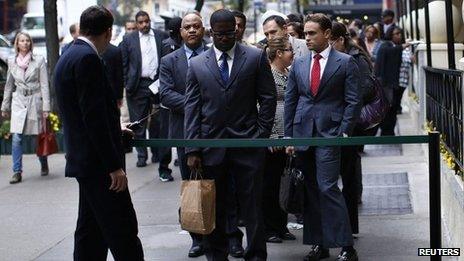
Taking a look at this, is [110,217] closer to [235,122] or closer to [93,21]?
[93,21]

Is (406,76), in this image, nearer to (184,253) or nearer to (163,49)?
(163,49)

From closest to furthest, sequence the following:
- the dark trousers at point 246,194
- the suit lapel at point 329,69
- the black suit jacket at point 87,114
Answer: the black suit jacket at point 87,114
the dark trousers at point 246,194
the suit lapel at point 329,69

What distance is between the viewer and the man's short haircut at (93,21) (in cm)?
693

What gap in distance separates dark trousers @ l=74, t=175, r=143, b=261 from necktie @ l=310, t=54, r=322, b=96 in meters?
2.14

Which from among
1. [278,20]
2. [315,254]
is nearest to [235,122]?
[315,254]

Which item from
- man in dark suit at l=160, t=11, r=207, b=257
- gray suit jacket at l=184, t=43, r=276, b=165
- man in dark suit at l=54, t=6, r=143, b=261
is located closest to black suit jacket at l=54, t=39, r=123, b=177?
man in dark suit at l=54, t=6, r=143, b=261

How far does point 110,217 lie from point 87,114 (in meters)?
0.68

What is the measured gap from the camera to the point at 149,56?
15.0 meters

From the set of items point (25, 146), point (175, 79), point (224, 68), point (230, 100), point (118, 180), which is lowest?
point (25, 146)

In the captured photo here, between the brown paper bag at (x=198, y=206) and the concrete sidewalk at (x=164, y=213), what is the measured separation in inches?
49.9

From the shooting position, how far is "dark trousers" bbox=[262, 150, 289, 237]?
959 cm

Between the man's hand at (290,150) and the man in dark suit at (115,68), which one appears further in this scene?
the man in dark suit at (115,68)

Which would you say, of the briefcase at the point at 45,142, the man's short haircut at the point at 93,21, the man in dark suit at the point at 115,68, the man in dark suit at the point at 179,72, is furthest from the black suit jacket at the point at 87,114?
the man in dark suit at the point at 115,68

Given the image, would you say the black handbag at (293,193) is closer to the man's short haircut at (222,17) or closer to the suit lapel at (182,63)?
the man's short haircut at (222,17)
